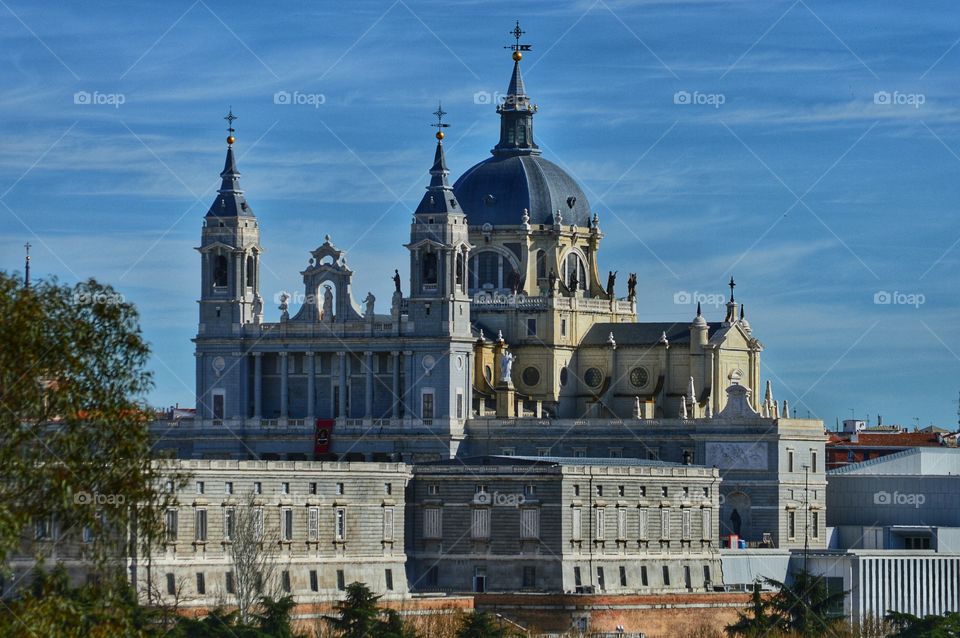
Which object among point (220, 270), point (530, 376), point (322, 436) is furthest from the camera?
point (530, 376)

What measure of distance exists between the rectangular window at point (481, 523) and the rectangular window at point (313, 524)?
813 cm

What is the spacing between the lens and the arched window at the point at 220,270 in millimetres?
155375

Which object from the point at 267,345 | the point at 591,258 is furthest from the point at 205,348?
the point at 591,258

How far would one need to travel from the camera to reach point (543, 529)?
13212 cm

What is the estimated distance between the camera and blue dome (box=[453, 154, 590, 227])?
16450 centimetres

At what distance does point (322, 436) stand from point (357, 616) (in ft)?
136

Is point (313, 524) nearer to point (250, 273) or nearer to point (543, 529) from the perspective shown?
point (543, 529)

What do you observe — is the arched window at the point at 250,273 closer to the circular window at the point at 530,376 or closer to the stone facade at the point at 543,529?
the circular window at the point at 530,376

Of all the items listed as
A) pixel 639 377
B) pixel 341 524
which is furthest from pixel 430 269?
pixel 341 524

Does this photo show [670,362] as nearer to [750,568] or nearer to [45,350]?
A: [750,568]

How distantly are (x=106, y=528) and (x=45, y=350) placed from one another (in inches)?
164

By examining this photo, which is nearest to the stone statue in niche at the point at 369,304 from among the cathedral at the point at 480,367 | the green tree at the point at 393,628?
the cathedral at the point at 480,367

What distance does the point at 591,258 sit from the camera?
166875mm

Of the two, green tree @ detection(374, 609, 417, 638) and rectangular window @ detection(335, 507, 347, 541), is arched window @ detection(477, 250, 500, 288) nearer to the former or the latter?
rectangular window @ detection(335, 507, 347, 541)
